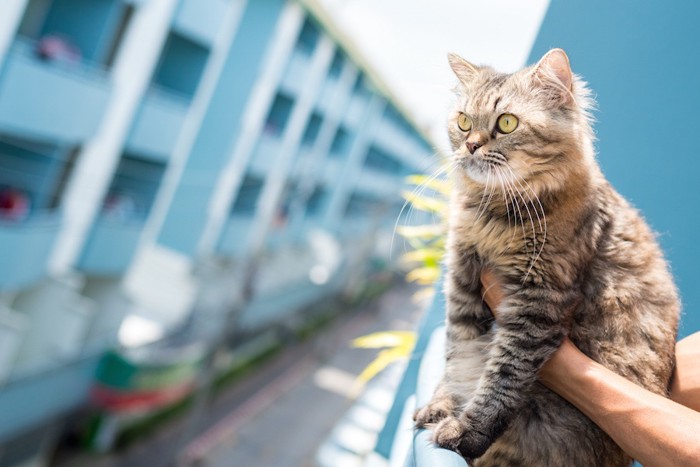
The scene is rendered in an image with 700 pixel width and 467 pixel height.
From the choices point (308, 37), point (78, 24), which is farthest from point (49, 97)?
point (308, 37)

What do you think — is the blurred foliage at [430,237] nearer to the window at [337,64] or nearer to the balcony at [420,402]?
the balcony at [420,402]

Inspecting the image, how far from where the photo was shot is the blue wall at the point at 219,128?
9734 millimetres

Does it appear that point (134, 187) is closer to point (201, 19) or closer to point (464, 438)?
point (201, 19)

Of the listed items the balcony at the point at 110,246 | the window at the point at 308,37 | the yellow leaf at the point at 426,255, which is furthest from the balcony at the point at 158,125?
the yellow leaf at the point at 426,255

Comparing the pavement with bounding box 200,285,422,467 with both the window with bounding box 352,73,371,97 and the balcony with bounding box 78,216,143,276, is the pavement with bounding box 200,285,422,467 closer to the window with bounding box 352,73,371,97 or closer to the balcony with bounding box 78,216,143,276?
the balcony with bounding box 78,216,143,276

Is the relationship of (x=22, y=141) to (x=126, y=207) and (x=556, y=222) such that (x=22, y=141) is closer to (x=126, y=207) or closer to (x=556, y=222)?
(x=126, y=207)

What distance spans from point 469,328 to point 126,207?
7.56 metres

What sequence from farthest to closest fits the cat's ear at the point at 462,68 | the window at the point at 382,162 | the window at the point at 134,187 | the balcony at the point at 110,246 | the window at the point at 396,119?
the window at the point at 382,162, the window at the point at 396,119, the window at the point at 134,187, the balcony at the point at 110,246, the cat's ear at the point at 462,68

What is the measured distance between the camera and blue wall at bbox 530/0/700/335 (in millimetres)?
2006

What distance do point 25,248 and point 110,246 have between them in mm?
1862

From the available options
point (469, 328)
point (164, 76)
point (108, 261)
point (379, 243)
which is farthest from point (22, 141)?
point (379, 243)

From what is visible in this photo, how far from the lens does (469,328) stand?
66.6 inches

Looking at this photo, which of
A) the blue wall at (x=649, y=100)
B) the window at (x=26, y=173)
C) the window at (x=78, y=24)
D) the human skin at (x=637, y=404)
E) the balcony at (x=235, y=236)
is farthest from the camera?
the balcony at (x=235, y=236)

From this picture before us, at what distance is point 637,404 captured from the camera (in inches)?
46.0
